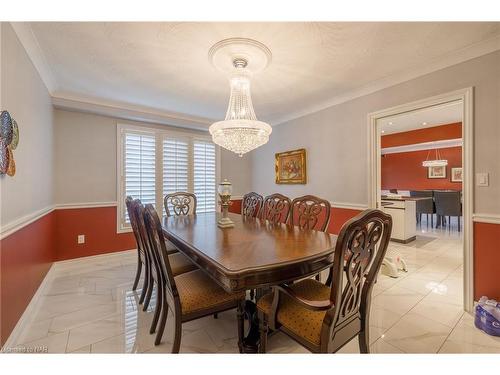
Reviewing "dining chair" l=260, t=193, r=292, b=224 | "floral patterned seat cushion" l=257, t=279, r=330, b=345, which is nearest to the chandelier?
"dining chair" l=260, t=193, r=292, b=224

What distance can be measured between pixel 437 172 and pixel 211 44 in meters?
8.22

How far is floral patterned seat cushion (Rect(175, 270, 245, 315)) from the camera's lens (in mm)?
1464

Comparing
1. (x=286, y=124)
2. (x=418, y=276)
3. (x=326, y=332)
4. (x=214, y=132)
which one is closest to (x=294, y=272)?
(x=326, y=332)

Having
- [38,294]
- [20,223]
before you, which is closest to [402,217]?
[20,223]

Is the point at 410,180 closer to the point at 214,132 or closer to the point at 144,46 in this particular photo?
the point at 214,132

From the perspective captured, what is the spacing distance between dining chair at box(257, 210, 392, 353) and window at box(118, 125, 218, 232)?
3.06 meters

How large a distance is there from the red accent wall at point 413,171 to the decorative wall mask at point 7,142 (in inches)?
371

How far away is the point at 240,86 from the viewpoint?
85.7 inches

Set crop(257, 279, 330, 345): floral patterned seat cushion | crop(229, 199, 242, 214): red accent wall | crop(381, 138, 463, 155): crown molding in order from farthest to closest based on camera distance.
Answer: crop(381, 138, 463, 155): crown molding < crop(229, 199, 242, 214): red accent wall < crop(257, 279, 330, 345): floral patterned seat cushion

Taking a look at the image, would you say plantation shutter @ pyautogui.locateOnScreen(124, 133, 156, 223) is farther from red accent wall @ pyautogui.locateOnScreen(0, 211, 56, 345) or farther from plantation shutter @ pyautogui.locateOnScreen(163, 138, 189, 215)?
red accent wall @ pyautogui.locateOnScreen(0, 211, 56, 345)

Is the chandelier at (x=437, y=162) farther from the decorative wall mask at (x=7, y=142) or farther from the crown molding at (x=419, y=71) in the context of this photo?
the decorative wall mask at (x=7, y=142)

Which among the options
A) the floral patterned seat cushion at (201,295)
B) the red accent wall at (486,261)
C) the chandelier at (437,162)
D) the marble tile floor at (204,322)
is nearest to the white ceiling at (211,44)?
the red accent wall at (486,261)
